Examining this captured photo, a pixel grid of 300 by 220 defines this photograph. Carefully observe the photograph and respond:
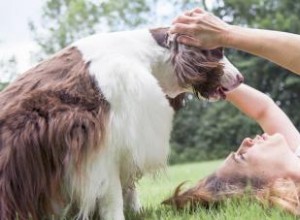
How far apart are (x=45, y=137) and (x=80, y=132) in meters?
0.16

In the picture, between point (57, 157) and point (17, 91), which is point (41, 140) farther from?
point (17, 91)

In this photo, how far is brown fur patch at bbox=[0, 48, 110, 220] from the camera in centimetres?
268

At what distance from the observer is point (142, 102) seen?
278 centimetres

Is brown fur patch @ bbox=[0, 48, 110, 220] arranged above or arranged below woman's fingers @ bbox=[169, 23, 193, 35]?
below

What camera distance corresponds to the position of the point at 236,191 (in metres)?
3.30

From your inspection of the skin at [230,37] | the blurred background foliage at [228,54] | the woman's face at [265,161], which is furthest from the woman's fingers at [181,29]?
the blurred background foliage at [228,54]

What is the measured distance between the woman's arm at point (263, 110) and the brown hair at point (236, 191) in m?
0.84

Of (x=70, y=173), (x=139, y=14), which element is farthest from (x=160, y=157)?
(x=139, y=14)

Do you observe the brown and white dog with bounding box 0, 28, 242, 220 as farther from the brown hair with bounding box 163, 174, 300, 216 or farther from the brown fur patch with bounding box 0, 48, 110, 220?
the brown hair with bounding box 163, 174, 300, 216

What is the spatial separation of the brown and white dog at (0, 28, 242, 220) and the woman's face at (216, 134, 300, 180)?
2.05ft

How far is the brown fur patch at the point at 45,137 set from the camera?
268 centimetres

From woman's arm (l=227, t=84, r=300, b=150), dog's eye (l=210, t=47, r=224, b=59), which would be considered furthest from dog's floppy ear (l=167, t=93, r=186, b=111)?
woman's arm (l=227, t=84, r=300, b=150)

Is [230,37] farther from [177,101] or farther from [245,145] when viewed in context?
[245,145]

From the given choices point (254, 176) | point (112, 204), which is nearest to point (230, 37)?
point (254, 176)
